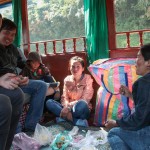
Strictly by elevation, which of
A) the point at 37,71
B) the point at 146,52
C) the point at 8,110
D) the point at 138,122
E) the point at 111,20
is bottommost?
the point at 138,122

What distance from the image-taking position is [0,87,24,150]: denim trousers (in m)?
1.11

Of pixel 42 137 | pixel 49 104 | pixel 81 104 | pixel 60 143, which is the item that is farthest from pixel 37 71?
pixel 60 143

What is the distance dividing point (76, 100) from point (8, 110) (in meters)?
1.58

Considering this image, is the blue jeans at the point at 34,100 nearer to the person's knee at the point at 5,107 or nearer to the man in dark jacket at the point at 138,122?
the man in dark jacket at the point at 138,122

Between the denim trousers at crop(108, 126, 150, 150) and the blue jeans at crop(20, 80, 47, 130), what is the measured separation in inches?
38.0

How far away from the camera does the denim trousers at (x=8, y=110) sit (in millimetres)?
1109

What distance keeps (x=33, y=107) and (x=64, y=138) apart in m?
0.55

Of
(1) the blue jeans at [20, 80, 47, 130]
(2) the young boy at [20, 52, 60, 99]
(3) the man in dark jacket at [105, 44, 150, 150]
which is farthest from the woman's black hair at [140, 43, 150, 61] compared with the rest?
(2) the young boy at [20, 52, 60, 99]

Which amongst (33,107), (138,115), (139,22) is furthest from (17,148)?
(139,22)

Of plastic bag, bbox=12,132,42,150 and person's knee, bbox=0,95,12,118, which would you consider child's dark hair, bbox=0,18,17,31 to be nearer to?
plastic bag, bbox=12,132,42,150

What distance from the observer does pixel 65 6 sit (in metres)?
3.45

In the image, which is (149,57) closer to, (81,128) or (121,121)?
(121,121)

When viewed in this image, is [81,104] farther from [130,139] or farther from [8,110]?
[8,110]

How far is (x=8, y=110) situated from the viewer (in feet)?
3.67
